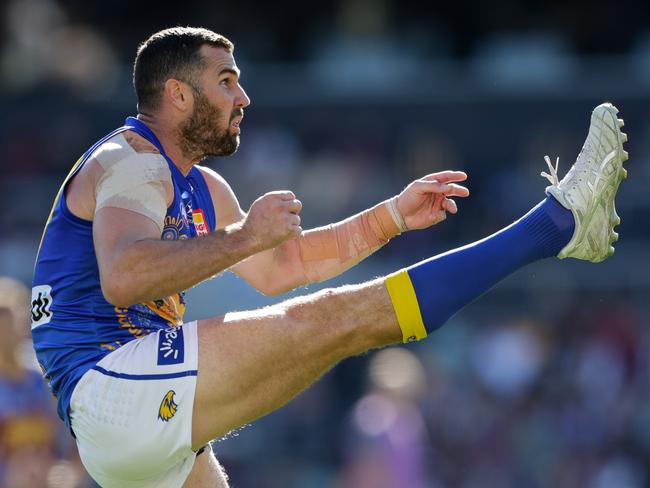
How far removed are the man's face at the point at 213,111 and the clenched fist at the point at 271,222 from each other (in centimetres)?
73

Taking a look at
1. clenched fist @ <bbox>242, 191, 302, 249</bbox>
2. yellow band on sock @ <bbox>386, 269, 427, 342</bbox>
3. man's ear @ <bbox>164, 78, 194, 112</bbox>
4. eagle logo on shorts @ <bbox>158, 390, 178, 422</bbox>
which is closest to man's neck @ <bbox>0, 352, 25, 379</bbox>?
man's ear @ <bbox>164, 78, 194, 112</bbox>

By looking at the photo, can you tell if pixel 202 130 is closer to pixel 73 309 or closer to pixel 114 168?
pixel 114 168

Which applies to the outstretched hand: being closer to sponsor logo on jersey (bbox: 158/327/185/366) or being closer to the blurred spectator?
sponsor logo on jersey (bbox: 158/327/185/366)

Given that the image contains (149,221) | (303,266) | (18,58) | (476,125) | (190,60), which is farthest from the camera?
(18,58)

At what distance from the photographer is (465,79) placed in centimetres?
1502

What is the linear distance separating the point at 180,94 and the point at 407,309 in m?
1.43

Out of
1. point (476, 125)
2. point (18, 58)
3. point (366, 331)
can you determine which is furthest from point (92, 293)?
point (18, 58)

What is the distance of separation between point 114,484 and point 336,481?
22.5 feet

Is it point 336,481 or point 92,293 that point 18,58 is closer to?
point 336,481

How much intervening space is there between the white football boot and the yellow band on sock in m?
0.73

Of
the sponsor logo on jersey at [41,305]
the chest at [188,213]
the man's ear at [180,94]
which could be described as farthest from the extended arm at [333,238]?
the sponsor logo on jersey at [41,305]

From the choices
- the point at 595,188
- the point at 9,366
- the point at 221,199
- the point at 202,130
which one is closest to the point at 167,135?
the point at 202,130

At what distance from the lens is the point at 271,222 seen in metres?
5.26

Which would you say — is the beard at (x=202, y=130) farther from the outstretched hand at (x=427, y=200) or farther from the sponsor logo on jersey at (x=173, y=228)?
the outstretched hand at (x=427, y=200)
